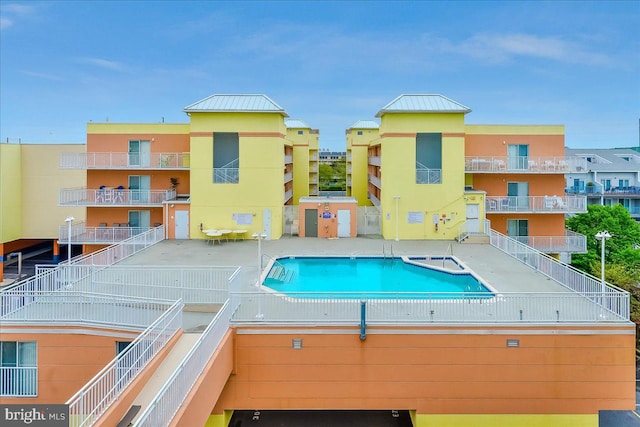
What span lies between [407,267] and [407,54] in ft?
81.7

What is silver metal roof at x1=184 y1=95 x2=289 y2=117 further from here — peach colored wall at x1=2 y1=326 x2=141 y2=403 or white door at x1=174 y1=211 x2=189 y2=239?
peach colored wall at x1=2 y1=326 x2=141 y2=403

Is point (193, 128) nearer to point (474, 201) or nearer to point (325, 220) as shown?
point (325, 220)

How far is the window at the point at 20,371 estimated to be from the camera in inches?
491

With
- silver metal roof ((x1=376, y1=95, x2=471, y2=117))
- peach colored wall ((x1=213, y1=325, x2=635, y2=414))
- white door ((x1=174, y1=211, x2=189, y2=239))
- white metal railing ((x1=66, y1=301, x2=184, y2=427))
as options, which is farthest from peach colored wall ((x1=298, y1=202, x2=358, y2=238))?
white metal railing ((x1=66, y1=301, x2=184, y2=427))

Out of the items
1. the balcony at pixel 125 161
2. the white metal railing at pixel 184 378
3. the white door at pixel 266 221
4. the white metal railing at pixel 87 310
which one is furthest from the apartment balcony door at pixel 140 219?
the white metal railing at pixel 184 378

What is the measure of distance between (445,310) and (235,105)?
19.7 meters

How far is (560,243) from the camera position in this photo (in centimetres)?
2817

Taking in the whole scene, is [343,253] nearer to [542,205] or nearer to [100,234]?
[542,205]

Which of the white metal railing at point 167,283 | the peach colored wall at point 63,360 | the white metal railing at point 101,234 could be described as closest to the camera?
the peach colored wall at point 63,360

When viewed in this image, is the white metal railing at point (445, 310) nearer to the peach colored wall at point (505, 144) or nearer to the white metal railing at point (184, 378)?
the white metal railing at point (184, 378)

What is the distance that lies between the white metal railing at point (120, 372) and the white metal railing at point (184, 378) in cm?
100

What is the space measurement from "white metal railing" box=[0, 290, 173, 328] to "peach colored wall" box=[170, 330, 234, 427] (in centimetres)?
231

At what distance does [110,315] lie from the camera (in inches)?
489

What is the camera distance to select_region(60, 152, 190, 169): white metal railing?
94.3ft
